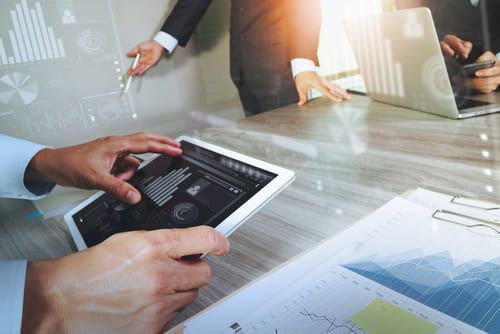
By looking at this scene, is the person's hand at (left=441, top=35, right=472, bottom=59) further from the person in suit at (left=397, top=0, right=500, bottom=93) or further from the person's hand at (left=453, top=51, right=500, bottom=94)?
the person's hand at (left=453, top=51, right=500, bottom=94)

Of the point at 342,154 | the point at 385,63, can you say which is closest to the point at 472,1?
the point at 385,63

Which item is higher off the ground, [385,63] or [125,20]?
[125,20]

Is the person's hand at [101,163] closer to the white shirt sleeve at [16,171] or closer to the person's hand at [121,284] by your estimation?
the white shirt sleeve at [16,171]

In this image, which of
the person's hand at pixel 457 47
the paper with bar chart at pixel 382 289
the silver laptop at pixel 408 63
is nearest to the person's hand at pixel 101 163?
the paper with bar chart at pixel 382 289

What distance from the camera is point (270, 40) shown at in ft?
5.47

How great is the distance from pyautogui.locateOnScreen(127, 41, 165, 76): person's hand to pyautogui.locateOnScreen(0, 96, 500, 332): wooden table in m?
0.32

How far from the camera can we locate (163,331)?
0.43 meters

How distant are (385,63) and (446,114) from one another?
0.23 m

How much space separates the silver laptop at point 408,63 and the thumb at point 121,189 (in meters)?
0.76

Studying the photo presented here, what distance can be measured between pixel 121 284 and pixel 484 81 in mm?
1168

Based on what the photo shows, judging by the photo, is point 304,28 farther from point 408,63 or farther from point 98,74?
point 98,74

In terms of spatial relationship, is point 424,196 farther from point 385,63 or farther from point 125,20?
point 125,20

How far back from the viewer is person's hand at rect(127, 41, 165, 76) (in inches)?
47.6
